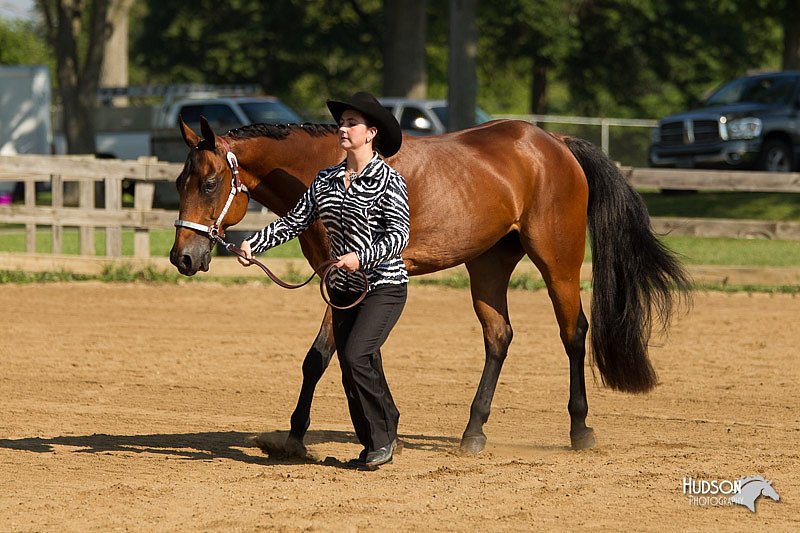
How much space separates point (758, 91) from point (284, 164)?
18.2 metres

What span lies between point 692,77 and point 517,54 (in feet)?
19.9

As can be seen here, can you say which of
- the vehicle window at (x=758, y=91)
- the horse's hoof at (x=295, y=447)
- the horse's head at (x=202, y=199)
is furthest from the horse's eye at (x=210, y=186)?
the vehicle window at (x=758, y=91)

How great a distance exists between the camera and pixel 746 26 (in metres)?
38.5

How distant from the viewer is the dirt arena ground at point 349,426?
5234 millimetres

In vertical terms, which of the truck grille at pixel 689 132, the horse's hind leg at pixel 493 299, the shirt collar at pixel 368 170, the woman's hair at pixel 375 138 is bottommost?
the truck grille at pixel 689 132

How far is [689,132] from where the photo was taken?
2291cm

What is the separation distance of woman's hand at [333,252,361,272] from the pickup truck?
1605 cm

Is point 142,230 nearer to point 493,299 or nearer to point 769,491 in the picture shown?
point 493,299

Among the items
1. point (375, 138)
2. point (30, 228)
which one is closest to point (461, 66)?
point (30, 228)

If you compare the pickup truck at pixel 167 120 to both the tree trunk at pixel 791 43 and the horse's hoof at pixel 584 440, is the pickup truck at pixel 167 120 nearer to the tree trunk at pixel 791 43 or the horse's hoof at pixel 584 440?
the tree trunk at pixel 791 43

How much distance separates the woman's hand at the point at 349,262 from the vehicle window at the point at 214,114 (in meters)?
17.8

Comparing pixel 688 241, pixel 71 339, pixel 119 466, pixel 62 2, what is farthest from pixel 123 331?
pixel 62 2

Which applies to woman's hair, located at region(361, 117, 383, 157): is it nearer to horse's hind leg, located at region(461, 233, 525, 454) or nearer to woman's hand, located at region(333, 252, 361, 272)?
woman's hand, located at region(333, 252, 361, 272)

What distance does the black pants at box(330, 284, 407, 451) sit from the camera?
5.86 meters
